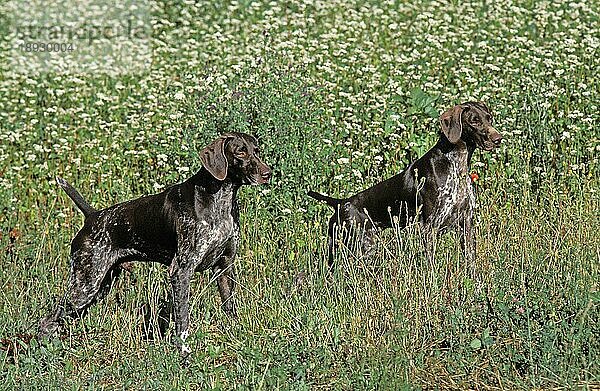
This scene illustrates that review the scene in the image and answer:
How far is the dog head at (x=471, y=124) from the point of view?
24.7 ft

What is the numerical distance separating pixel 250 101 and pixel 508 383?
145 inches

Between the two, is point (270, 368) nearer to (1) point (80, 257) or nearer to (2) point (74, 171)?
(1) point (80, 257)

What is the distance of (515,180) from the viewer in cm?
884

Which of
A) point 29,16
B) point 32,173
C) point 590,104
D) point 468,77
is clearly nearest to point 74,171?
point 32,173

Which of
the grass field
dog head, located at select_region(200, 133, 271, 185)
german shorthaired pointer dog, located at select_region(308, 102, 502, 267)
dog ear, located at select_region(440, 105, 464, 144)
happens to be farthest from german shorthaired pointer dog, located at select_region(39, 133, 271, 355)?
dog ear, located at select_region(440, 105, 464, 144)

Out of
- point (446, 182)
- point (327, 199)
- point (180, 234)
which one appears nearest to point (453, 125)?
point (446, 182)

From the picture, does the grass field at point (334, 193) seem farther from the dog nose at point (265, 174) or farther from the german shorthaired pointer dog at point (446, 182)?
the dog nose at point (265, 174)

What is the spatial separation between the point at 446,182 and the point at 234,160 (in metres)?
1.68

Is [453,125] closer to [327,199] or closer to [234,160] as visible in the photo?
[327,199]

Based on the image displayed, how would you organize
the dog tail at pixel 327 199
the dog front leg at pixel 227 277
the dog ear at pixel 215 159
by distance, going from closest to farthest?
the dog ear at pixel 215 159 → the dog front leg at pixel 227 277 → the dog tail at pixel 327 199

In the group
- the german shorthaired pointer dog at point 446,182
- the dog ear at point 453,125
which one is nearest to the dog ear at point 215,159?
the german shorthaired pointer dog at point 446,182

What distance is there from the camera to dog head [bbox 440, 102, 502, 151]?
754 cm

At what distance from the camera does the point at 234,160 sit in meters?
6.82

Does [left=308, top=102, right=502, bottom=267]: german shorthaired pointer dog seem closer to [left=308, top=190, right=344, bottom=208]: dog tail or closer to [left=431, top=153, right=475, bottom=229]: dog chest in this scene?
[left=431, top=153, right=475, bottom=229]: dog chest
